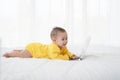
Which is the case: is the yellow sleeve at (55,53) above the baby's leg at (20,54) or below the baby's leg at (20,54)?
above

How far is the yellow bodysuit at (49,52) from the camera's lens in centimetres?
172

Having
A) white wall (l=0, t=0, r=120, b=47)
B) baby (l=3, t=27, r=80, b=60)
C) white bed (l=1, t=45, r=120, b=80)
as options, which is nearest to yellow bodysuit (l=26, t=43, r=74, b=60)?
baby (l=3, t=27, r=80, b=60)

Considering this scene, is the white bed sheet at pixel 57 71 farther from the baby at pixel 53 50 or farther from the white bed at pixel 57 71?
the baby at pixel 53 50

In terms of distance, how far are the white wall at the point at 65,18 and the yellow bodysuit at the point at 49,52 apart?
58.4 inches

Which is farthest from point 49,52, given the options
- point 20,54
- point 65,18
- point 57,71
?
point 65,18

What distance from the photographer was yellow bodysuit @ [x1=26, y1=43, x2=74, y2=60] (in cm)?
172

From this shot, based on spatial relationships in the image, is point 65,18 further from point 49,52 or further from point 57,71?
point 57,71

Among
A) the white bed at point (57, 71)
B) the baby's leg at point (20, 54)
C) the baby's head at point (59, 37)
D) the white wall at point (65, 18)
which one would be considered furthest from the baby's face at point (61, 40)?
the white wall at point (65, 18)

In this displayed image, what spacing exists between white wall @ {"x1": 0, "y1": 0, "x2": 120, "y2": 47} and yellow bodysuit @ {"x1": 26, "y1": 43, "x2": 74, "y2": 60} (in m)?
1.48

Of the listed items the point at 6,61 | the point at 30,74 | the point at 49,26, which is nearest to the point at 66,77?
the point at 30,74

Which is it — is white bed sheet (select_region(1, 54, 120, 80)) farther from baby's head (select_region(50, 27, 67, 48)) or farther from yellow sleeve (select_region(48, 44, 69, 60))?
baby's head (select_region(50, 27, 67, 48))

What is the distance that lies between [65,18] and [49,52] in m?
1.62

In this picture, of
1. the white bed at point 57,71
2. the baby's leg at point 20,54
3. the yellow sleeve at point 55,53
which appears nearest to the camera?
the white bed at point 57,71

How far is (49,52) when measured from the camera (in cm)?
178
